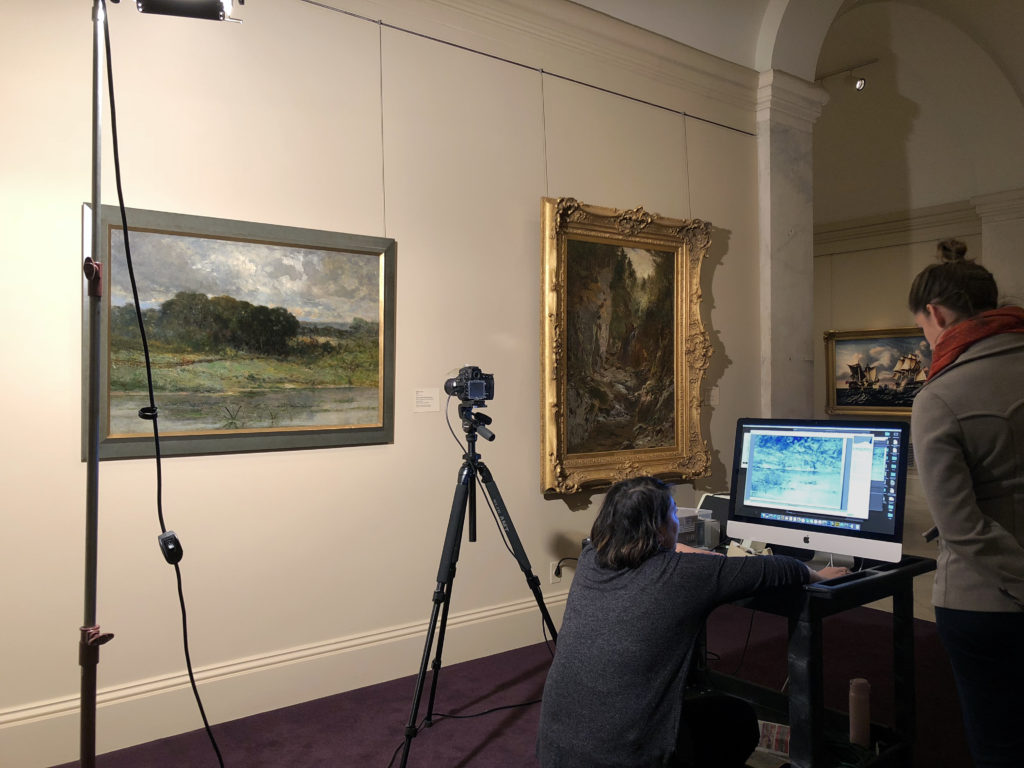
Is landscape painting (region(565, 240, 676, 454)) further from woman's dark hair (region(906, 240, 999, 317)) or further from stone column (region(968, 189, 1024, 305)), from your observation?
stone column (region(968, 189, 1024, 305))

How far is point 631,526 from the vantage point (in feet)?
6.80

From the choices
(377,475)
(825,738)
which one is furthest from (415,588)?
(825,738)

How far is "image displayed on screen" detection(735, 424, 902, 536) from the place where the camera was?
8.02 ft

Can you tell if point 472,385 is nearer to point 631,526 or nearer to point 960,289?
point 631,526

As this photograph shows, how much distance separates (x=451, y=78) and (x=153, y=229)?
1723 mm

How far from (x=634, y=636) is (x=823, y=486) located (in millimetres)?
1007

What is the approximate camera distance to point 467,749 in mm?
2953

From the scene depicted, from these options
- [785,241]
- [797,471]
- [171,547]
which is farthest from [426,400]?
[785,241]

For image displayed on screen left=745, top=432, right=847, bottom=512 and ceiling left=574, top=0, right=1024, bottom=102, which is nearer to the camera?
image displayed on screen left=745, top=432, right=847, bottom=512

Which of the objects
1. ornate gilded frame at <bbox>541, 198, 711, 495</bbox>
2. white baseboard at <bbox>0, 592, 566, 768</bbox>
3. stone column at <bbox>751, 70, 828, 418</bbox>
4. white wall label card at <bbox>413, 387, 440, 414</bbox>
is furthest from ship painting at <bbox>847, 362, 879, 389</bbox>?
white wall label card at <bbox>413, 387, 440, 414</bbox>

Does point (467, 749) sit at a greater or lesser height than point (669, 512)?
lesser

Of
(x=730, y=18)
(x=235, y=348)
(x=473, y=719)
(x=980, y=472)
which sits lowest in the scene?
(x=473, y=719)

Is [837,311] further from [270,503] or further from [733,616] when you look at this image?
[270,503]

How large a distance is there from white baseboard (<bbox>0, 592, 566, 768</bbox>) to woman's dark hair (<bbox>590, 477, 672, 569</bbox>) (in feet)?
5.13
